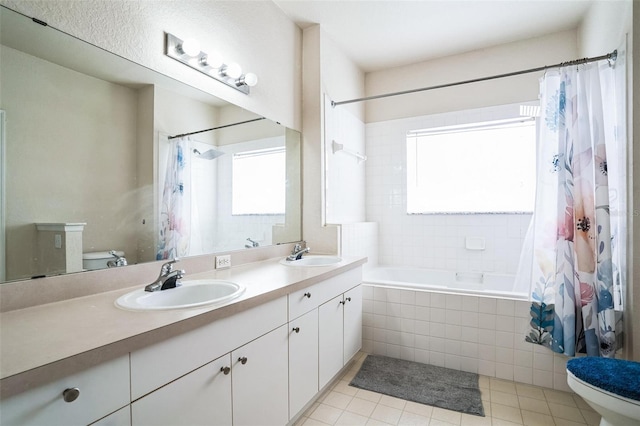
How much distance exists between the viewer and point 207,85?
1916 mm

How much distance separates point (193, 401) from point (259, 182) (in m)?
1.57

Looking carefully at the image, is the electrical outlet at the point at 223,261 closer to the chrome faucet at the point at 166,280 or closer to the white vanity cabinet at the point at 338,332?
the chrome faucet at the point at 166,280

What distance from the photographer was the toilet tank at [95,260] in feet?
4.29

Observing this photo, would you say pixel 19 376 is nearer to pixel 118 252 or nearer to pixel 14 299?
pixel 14 299

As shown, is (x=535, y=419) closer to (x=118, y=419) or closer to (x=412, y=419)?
(x=412, y=419)

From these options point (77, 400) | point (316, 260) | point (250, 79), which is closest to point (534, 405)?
point (316, 260)

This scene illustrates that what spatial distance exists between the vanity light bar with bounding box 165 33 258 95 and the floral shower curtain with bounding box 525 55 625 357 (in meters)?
2.06

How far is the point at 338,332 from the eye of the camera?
2.17m

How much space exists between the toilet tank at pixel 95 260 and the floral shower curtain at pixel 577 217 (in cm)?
253

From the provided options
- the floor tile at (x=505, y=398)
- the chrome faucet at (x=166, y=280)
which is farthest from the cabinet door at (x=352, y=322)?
the chrome faucet at (x=166, y=280)

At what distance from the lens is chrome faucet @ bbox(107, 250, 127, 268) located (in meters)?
1.40

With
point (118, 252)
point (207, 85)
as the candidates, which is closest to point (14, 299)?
point (118, 252)

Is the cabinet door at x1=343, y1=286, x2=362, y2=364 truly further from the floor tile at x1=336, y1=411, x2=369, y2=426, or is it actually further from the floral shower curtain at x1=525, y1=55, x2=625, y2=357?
the floral shower curtain at x1=525, y1=55, x2=625, y2=357

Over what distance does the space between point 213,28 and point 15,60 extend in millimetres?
1103
